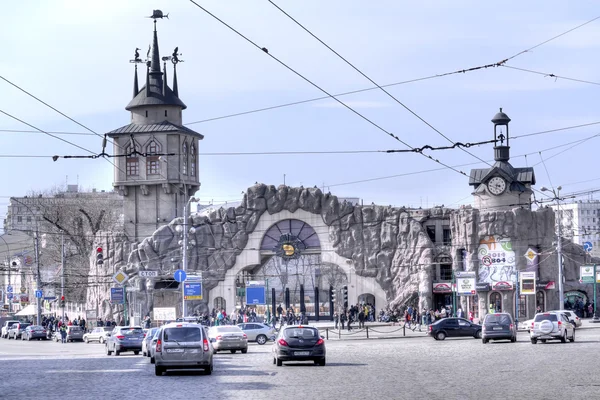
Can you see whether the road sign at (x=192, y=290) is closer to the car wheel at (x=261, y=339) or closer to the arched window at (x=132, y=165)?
the car wheel at (x=261, y=339)

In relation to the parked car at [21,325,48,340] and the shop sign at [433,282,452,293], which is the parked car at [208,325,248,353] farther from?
the shop sign at [433,282,452,293]

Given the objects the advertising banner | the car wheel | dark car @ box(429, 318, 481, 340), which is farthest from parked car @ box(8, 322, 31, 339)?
dark car @ box(429, 318, 481, 340)

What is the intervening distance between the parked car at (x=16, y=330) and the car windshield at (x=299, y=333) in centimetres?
4928

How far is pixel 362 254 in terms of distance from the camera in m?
81.5

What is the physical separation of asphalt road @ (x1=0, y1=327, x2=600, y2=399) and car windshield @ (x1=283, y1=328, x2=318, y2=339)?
958 millimetres

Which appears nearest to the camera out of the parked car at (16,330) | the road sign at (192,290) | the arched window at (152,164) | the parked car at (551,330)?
the parked car at (551,330)

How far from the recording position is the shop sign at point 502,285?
73438 mm

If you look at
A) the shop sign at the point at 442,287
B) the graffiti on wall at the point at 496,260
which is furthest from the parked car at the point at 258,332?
the shop sign at the point at 442,287

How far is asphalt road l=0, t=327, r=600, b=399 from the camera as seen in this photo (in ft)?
70.2

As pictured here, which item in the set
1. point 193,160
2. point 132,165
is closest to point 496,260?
point 193,160

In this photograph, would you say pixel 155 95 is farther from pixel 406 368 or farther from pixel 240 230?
pixel 406 368

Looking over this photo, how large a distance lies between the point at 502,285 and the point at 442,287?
6.09 meters

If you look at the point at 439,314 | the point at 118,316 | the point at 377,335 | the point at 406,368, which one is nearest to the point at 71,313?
the point at 118,316

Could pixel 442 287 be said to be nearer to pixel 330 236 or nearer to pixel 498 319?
pixel 330 236
